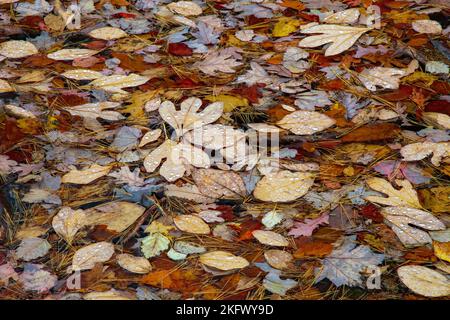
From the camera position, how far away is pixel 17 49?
2.71m

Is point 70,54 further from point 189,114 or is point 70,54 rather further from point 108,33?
point 189,114

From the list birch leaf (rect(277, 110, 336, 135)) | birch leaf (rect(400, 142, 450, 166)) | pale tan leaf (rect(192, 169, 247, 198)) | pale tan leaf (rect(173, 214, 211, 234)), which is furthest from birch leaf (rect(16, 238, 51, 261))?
birch leaf (rect(400, 142, 450, 166))

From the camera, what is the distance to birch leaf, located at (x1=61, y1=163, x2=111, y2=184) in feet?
6.50

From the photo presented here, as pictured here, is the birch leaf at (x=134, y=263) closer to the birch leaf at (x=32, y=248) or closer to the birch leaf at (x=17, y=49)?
the birch leaf at (x=32, y=248)

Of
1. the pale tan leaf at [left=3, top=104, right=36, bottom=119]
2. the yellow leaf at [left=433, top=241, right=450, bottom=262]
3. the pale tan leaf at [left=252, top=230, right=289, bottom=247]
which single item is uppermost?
the pale tan leaf at [left=3, top=104, right=36, bottom=119]

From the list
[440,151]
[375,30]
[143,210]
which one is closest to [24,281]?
[143,210]

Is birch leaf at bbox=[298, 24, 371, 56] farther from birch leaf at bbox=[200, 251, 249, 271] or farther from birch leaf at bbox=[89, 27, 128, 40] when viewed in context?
birch leaf at bbox=[200, 251, 249, 271]

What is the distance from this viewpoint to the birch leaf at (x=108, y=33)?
9.17 feet

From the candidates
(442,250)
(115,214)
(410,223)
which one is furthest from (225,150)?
(442,250)

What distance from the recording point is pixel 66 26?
291 cm

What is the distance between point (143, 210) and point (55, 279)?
1.22 ft

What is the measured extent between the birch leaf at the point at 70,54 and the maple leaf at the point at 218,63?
21.0 inches

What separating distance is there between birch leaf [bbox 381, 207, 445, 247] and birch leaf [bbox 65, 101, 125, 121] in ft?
3.76
